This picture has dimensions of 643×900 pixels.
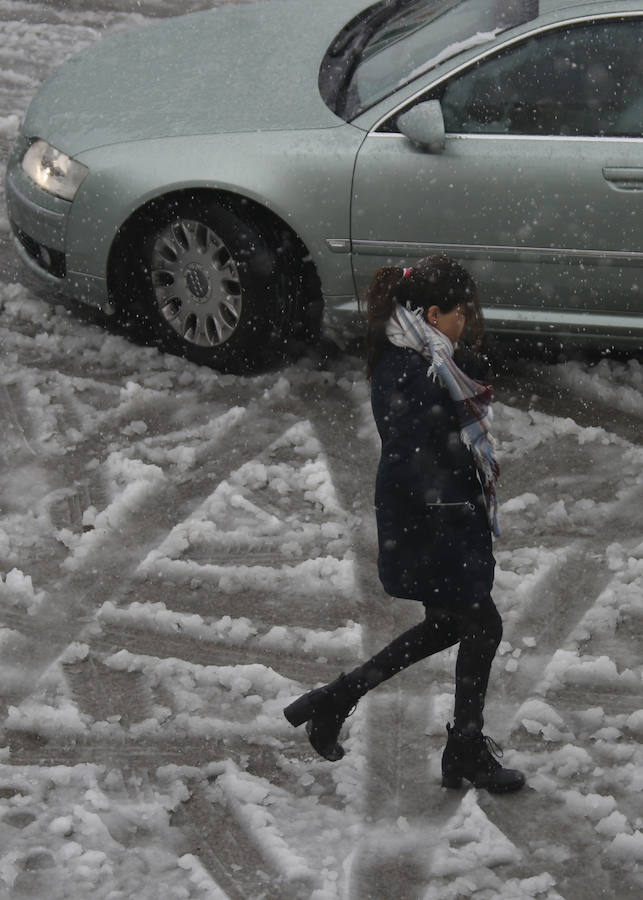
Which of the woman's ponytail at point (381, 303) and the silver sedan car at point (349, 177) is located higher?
the woman's ponytail at point (381, 303)

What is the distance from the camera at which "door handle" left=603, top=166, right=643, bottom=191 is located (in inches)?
203

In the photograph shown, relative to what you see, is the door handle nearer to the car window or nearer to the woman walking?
the car window

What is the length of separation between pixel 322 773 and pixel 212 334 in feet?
8.06

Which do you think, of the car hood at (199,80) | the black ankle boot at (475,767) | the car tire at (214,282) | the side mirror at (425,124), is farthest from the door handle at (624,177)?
the black ankle boot at (475,767)

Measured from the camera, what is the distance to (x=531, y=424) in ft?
18.0

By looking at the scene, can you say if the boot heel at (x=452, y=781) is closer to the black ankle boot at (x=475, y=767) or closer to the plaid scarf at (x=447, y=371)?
the black ankle boot at (x=475, y=767)

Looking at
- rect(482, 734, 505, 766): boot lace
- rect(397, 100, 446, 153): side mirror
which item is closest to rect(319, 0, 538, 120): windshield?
rect(397, 100, 446, 153): side mirror

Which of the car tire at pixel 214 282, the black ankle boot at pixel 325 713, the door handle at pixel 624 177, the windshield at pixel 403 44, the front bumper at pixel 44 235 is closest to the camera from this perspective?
the black ankle boot at pixel 325 713

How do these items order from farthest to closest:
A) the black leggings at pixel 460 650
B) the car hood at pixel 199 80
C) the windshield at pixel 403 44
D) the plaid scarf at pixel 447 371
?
the car hood at pixel 199 80 → the windshield at pixel 403 44 → the black leggings at pixel 460 650 → the plaid scarf at pixel 447 371

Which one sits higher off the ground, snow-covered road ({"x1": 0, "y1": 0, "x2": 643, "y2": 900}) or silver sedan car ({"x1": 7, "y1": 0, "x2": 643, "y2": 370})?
silver sedan car ({"x1": 7, "y1": 0, "x2": 643, "y2": 370})

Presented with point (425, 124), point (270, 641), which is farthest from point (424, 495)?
point (425, 124)

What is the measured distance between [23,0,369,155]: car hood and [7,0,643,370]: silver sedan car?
0.01 m

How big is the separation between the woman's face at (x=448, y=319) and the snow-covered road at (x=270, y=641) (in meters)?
1.34

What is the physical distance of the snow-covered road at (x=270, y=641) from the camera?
359 cm
